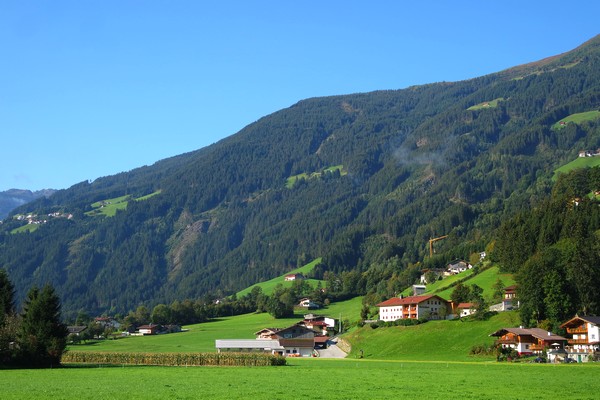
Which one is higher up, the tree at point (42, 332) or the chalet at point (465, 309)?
the tree at point (42, 332)

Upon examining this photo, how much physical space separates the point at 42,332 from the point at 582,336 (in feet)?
213

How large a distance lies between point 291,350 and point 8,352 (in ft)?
197

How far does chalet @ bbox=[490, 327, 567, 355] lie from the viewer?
3718 inches

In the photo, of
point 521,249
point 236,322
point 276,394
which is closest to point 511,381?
point 276,394

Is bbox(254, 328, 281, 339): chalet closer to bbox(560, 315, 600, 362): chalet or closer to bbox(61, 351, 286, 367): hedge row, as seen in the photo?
bbox(61, 351, 286, 367): hedge row

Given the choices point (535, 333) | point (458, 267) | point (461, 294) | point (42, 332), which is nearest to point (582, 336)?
point (535, 333)

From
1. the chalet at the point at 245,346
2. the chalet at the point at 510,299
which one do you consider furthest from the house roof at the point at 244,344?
the chalet at the point at 510,299

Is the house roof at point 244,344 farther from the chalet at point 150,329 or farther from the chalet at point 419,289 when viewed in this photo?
the chalet at point 150,329

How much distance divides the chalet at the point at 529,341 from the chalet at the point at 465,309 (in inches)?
969

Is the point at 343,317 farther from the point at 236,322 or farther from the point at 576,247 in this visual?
the point at 576,247

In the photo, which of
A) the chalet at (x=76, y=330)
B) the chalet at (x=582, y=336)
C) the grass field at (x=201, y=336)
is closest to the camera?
the chalet at (x=582, y=336)

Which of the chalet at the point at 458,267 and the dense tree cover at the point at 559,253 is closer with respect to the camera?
the dense tree cover at the point at 559,253

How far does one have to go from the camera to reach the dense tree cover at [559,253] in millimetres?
107375

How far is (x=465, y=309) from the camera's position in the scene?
128625 mm
